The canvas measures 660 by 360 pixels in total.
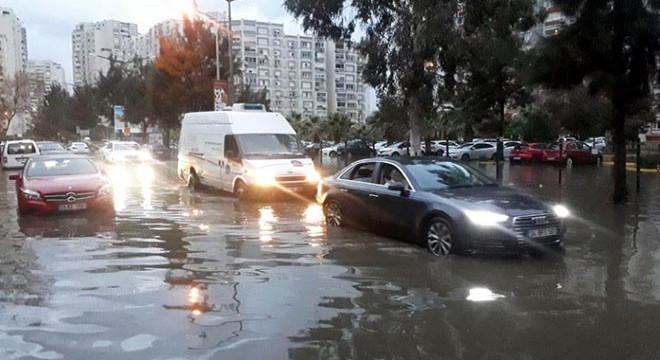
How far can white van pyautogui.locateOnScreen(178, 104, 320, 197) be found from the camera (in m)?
15.9

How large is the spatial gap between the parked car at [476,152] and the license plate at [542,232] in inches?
1312

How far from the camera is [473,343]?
534cm

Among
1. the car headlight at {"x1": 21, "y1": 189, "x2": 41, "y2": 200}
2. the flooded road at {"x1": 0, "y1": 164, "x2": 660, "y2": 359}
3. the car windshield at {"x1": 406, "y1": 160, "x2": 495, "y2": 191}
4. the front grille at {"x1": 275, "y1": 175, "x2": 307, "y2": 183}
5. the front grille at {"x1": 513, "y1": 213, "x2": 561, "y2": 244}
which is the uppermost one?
the car windshield at {"x1": 406, "y1": 160, "x2": 495, "y2": 191}

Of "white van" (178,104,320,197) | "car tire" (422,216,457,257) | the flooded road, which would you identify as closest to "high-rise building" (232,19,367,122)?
"white van" (178,104,320,197)

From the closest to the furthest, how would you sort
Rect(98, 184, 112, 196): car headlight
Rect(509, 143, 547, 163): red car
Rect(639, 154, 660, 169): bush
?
Rect(98, 184, 112, 196): car headlight
Rect(639, 154, 660, 169): bush
Rect(509, 143, 547, 163): red car

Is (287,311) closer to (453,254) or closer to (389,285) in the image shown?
(389,285)

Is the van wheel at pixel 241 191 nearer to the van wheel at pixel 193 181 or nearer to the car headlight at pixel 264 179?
the car headlight at pixel 264 179

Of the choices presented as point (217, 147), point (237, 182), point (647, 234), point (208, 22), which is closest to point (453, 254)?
point (647, 234)

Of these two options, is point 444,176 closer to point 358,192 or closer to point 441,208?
point 441,208

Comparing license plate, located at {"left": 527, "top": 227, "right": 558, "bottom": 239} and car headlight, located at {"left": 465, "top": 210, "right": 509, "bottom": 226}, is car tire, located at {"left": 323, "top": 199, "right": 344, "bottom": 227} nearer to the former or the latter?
car headlight, located at {"left": 465, "top": 210, "right": 509, "bottom": 226}

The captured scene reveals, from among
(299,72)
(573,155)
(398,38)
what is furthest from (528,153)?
(299,72)

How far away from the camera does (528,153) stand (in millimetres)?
36656

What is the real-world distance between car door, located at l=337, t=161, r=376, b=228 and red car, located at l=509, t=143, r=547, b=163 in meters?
27.2

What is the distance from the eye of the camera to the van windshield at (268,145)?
1627 cm
